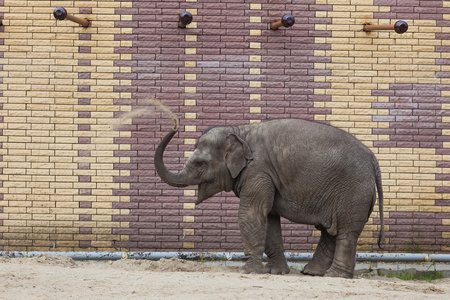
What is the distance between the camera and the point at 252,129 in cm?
788

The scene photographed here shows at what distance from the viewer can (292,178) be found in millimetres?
7555

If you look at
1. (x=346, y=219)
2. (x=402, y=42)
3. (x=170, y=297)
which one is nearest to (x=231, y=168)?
(x=346, y=219)

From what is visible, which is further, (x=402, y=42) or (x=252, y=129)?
(x=402, y=42)

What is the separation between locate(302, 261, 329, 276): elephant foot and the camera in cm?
793

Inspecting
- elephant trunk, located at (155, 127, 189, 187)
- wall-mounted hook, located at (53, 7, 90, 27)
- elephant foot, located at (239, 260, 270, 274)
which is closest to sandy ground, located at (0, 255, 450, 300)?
elephant foot, located at (239, 260, 270, 274)

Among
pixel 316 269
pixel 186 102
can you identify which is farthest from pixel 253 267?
pixel 186 102

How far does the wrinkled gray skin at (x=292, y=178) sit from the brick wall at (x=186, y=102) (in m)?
2.31

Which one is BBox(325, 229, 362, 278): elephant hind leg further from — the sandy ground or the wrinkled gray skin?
the sandy ground

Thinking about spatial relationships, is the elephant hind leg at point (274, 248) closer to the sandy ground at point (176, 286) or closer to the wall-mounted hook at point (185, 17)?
the sandy ground at point (176, 286)

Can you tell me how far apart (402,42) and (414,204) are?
8.48 ft

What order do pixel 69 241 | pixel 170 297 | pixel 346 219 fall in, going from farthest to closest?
pixel 69 241 → pixel 346 219 → pixel 170 297

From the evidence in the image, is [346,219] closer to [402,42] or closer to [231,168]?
[231,168]

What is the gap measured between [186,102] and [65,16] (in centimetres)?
225

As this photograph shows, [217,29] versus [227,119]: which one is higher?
[217,29]
